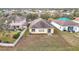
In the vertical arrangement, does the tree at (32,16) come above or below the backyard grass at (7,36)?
above

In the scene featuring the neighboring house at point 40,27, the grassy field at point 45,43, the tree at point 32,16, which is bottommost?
the grassy field at point 45,43

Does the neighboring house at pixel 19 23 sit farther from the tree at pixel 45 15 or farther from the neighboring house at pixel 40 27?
the tree at pixel 45 15

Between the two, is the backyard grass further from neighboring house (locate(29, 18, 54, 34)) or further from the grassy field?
neighboring house (locate(29, 18, 54, 34))

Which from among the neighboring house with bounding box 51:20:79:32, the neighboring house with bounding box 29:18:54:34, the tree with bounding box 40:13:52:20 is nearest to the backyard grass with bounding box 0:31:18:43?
the neighboring house with bounding box 29:18:54:34

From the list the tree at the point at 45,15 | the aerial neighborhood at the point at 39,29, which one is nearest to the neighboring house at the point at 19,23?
the aerial neighborhood at the point at 39,29

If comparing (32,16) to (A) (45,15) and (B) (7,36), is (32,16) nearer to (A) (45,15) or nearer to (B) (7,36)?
(A) (45,15)

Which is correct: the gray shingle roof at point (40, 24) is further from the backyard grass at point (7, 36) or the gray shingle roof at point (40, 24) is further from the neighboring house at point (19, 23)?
the backyard grass at point (7, 36)

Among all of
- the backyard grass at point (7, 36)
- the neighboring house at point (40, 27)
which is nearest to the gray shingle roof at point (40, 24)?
the neighboring house at point (40, 27)

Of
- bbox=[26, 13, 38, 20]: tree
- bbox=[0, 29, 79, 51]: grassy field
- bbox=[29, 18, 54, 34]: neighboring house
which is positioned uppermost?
bbox=[26, 13, 38, 20]: tree
